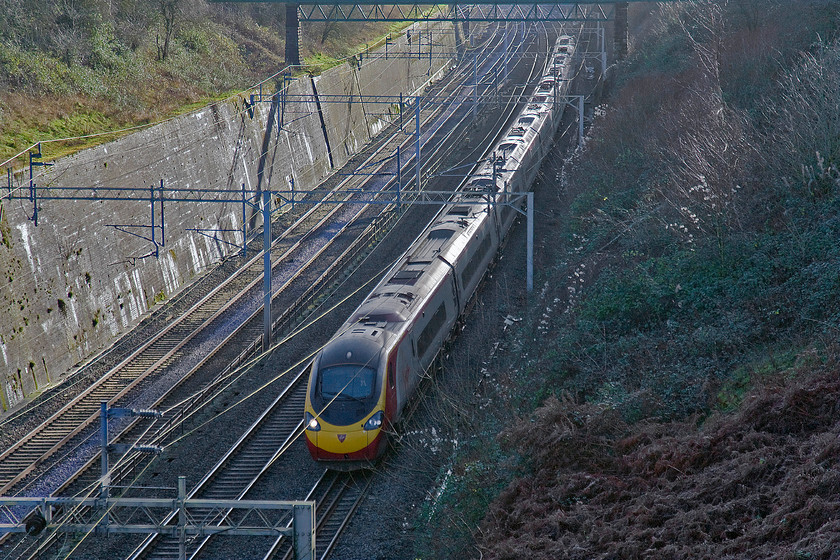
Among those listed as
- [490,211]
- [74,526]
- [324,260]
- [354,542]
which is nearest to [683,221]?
[490,211]

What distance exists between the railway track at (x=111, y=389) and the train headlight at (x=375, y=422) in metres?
3.94

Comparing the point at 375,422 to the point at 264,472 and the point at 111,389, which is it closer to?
the point at 264,472

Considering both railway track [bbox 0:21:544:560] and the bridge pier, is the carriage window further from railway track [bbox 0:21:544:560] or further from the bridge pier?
the bridge pier

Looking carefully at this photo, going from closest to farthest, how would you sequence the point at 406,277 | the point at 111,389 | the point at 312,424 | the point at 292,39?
1. the point at 312,424
2. the point at 406,277
3. the point at 111,389
4. the point at 292,39

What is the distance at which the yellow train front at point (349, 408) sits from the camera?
16.3m

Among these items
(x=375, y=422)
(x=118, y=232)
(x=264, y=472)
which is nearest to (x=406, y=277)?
(x=375, y=422)

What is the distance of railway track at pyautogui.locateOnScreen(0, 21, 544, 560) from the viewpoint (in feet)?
60.1

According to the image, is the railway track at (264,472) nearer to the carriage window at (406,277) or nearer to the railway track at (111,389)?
the railway track at (111,389)

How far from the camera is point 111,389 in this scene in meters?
21.1

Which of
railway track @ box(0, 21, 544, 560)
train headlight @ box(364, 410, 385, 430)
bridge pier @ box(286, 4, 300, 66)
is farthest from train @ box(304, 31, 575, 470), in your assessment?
bridge pier @ box(286, 4, 300, 66)

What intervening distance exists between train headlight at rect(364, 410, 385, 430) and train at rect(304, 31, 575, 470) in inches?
0.8

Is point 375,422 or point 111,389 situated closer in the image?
point 375,422

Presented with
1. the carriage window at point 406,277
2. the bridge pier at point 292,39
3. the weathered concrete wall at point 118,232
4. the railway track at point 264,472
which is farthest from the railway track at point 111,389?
the bridge pier at point 292,39

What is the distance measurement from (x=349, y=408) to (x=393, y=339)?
174 cm
